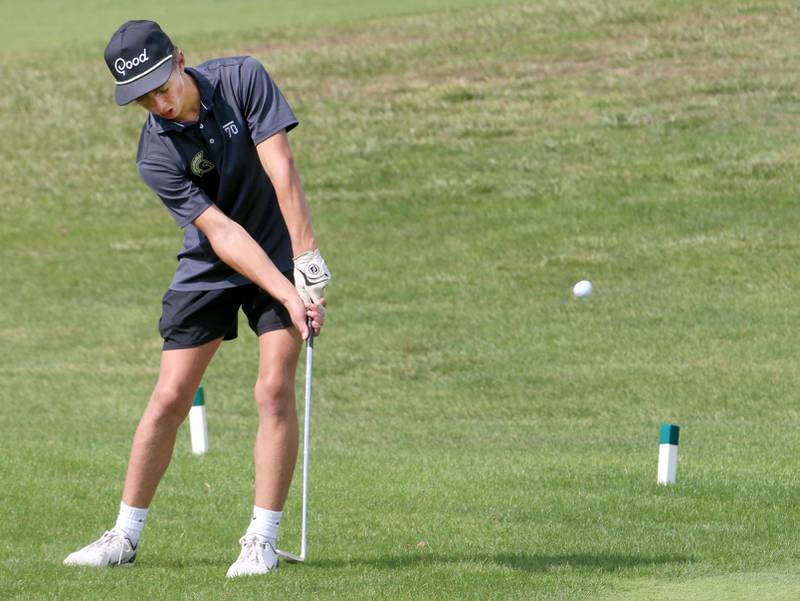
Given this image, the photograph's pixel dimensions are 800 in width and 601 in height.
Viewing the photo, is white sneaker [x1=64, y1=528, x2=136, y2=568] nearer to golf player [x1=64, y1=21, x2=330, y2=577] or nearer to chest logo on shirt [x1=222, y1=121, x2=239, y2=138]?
golf player [x1=64, y1=21, x2=330, y2=577]

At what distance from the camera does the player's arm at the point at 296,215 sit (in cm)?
620

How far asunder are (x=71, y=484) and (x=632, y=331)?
8.70 m

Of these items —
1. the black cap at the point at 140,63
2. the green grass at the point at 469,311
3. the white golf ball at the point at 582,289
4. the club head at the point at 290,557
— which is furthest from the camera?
the white golf ball at the point at 582,289

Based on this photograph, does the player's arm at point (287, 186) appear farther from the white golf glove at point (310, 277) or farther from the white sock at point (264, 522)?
the white sock at point (264, 522)

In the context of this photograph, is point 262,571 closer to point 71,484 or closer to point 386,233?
point 71,484

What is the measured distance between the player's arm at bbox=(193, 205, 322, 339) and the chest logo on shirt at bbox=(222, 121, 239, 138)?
31cm

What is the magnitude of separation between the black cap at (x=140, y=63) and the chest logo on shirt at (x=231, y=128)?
1.12 ft

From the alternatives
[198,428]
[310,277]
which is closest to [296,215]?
[310,277]

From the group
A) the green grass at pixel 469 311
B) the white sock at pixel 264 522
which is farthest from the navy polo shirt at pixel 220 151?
the green grass at pixel 469 311

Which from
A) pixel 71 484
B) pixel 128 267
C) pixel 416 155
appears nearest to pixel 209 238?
pixel 71 484

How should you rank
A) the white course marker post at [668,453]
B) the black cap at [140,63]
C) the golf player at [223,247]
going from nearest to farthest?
the black cap at [140,63] → the golf player at [223,247] → the white course marker post at [668,453]

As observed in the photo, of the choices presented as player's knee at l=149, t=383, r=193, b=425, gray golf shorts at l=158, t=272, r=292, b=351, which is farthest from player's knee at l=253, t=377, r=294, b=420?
player's knee at l=149, t=383, r=193, b=425

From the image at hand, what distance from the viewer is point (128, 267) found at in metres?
21.0

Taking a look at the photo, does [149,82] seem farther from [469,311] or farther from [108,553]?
[469,311]
